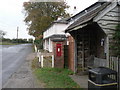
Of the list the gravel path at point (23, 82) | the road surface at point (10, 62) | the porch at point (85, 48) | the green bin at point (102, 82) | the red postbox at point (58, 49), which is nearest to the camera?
the green bin at point (102, 82)

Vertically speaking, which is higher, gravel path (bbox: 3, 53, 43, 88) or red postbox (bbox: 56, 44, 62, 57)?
red postbox (bbox: 56, 44, 62, 57)

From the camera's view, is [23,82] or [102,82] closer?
[102,82]

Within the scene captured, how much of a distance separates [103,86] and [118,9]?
3.24 meters

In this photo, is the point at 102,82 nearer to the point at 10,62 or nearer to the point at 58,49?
the point at 58,49

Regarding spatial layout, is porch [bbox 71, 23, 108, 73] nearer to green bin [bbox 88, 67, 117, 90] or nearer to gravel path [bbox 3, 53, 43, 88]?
gravel path [bbox 3, 53, 43, 88]

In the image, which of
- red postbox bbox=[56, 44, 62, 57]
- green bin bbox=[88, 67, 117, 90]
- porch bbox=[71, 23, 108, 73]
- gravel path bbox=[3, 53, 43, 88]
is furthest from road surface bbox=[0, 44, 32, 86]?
green bin bbox=[88, 67, 117, 90]

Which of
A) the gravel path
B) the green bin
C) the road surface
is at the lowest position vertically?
the gravel path

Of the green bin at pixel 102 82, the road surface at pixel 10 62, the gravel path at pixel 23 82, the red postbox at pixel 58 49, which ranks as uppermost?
the red postbox at pixel 58 49

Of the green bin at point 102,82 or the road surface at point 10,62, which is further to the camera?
the road surface at point 10,62

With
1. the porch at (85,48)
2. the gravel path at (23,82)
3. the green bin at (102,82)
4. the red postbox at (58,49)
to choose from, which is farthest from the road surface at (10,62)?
the green bin at (102,82)

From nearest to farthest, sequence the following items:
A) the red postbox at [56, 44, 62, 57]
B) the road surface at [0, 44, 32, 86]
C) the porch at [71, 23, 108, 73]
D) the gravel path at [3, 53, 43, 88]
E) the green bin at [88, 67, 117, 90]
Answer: the green bin at [88, 67, 117, 90] → the gravel path at [3, 53, 43, 88] → the porch at [71, 23, 108, 73] → the road surface at [0, 44, 32, 86] → the red postbox at [56, 44, 62, 57]

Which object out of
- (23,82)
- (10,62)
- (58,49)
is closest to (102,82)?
(23,82)

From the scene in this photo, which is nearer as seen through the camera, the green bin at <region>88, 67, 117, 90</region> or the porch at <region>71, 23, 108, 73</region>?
the green bin at <region>88, 67, 117, 90</region>

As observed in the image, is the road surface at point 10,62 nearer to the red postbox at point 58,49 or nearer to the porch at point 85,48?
the red postbox at point 58,49
